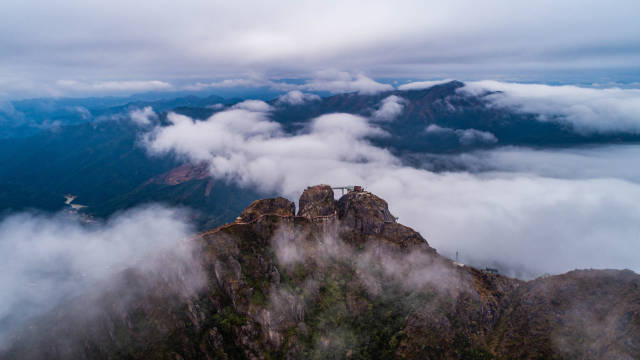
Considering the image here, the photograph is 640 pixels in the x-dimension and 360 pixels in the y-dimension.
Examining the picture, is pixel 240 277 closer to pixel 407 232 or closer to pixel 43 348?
pixel 43 348

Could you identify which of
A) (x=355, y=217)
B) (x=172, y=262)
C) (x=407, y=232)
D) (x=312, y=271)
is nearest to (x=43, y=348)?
(x=172, y=262)

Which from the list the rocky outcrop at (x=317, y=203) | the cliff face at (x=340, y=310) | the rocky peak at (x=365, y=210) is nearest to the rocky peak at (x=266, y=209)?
the cliff face at (x=340, y=310)

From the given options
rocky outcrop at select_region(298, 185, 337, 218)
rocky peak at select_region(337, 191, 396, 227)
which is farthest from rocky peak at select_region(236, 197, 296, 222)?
rocky peak at select_region(337, 191, 396, 227)

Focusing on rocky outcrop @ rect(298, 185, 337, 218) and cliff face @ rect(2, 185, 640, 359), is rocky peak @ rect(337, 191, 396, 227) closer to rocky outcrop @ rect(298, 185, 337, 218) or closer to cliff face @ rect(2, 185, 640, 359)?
rocky outcrop @ rect(298, 185, 337, 218)

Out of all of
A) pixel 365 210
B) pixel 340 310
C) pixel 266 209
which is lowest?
pixel 340 310

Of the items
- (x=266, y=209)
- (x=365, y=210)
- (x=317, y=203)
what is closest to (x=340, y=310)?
(x=365, y=210)

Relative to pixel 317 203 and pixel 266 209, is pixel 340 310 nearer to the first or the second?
pixel 317 203
